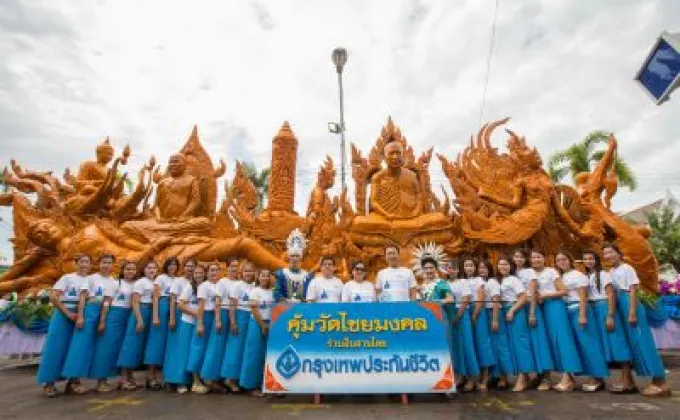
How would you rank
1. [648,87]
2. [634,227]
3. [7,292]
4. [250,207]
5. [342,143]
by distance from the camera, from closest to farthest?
[648,87] → [634,227] → [7,292] → [250,207] → [342,143]

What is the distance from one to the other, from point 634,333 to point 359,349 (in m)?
3.21

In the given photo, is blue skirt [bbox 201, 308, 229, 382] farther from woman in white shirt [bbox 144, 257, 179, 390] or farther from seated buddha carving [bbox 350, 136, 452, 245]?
seated buddha carving [bbox 350, 136, 452, 245]

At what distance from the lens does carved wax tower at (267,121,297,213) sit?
40.7 ft

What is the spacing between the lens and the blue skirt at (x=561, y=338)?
5.31 m

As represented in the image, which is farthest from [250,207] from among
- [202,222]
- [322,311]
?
[322,311]

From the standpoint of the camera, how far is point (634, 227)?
9453 mm

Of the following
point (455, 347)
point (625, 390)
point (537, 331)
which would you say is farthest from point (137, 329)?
point (625, 390)

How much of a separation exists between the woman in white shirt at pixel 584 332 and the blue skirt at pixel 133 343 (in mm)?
5443

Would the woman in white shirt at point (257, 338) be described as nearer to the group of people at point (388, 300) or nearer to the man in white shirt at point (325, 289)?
the group of people at point (388, 300)

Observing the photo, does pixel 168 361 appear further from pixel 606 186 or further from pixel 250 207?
pixel 606 186

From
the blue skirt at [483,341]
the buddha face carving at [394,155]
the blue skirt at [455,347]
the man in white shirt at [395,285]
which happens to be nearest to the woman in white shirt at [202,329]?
the man in white shirt at [395,285]

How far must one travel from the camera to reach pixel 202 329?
5.57m

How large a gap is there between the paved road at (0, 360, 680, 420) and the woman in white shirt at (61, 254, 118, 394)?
31 cm

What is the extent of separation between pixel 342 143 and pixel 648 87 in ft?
46.4
